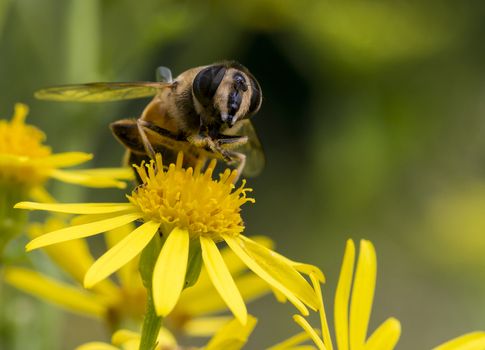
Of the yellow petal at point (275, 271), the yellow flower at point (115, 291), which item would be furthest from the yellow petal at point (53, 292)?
the yellow petal at point (275, 271)

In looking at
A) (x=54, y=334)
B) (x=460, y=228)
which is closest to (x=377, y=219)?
(x=460, y=228)

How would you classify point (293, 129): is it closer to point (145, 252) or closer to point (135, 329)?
point (135, 329)

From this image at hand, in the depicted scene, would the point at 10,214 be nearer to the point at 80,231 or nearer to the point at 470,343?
the point at 80,231

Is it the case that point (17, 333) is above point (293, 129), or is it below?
below

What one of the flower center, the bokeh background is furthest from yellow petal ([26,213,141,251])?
the bokeh background

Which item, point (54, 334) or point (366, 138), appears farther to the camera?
point (366, 138)

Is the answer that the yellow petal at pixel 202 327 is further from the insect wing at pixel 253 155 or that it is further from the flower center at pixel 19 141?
the flower center at pixel 19 141
